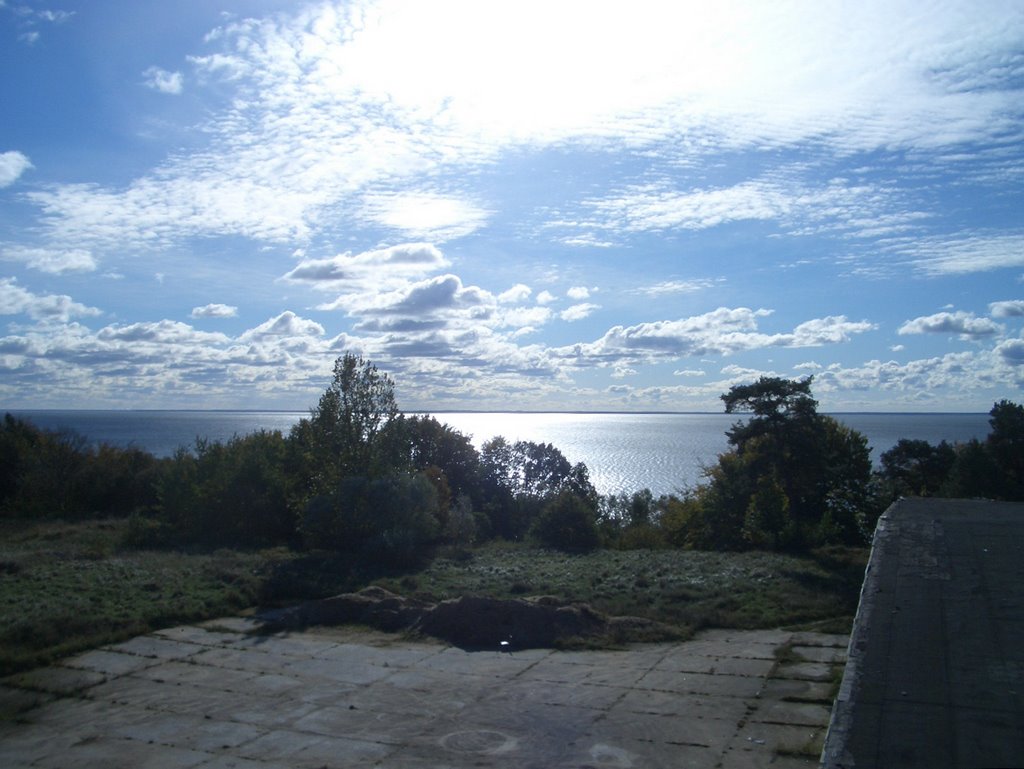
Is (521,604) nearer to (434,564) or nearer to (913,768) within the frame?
(434,564)

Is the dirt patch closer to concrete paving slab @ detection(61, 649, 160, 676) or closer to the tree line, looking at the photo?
concrete paving slab @ detection(61, 649, 160, 676)

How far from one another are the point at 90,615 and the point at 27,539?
14.2 m

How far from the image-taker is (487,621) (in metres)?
14.4

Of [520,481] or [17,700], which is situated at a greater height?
[17,700]

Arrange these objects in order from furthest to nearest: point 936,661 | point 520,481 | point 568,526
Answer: point 520,481, point 568,526, point 936,661

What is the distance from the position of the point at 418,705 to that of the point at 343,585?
26.3ft

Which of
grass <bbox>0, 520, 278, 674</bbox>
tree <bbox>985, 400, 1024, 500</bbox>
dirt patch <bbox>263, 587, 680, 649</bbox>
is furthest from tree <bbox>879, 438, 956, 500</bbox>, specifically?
grass <bbox>0, 520, 278, 674</bbox>

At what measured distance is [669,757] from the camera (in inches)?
343

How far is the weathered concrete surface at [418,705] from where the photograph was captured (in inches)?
354

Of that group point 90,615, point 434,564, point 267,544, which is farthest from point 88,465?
point 90,615

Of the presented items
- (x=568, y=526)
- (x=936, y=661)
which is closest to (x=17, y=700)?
(x=936, y=661)

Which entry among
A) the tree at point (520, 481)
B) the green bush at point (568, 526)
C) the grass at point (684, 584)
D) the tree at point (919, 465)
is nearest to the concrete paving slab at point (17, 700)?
the grass at point (684, 584)

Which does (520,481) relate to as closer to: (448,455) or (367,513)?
(448,455)

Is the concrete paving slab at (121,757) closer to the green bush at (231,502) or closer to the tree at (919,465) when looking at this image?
the green bush at (231,502)
